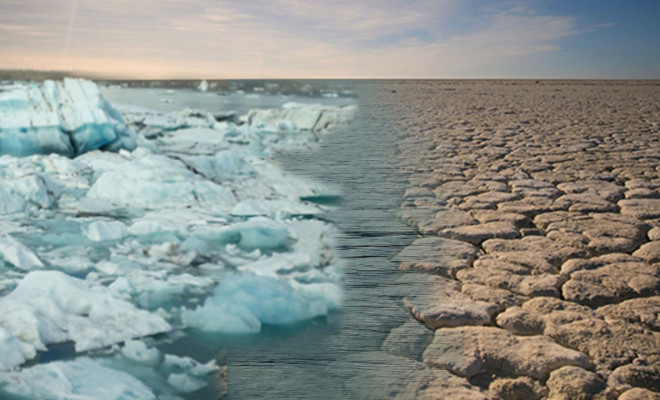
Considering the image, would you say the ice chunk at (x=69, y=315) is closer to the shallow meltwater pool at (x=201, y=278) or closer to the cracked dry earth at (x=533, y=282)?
the shallow meltwater pool at (x=201, y=278)

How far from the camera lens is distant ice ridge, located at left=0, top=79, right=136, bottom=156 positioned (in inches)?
348

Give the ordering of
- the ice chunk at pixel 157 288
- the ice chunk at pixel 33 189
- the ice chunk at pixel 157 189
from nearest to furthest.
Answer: the ice chunk at pixel 157 288
the ice chunk at pixel 33 189
the ice chunk at pixel 157 189

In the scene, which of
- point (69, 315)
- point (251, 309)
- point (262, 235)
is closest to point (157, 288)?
point (69, 315)

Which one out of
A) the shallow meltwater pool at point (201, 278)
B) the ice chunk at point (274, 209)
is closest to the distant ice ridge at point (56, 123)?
the shallow meltwater pool at point (201, 278)

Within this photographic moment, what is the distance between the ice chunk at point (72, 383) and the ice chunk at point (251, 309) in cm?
57

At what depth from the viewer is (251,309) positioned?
2812 millimetres

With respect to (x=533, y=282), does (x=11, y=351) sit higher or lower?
lower

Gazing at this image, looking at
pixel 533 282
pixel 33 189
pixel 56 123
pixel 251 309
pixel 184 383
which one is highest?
pixel 56 123

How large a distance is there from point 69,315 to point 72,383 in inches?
29.7

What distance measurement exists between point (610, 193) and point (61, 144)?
819 cm

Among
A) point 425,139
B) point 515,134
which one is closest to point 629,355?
point 425,139

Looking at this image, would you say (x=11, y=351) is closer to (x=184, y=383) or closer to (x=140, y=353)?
(x=140, y=353)

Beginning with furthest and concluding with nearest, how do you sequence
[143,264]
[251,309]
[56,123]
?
[56,123] → [143,264] → [251,309]

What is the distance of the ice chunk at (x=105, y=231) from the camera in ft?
14.3
